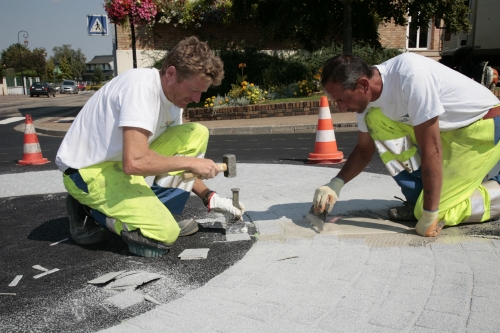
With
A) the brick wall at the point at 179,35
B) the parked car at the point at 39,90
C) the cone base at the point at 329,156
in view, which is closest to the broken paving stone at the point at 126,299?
the cone base at the point at 329,156

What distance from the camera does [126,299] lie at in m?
2.48

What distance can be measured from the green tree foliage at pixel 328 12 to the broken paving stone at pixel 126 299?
38.6ft

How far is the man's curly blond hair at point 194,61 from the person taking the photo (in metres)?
2.89

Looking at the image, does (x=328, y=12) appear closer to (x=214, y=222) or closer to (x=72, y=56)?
(x=214, y=222)

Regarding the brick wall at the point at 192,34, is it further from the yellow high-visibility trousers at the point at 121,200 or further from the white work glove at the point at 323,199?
the yellow high-visibility trousers at the point at 121,200

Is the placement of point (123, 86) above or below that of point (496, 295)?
above

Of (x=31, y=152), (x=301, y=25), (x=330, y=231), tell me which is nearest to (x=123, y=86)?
(x=330, y=231)

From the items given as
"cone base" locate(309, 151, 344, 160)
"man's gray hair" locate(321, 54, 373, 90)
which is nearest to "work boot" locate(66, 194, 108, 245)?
"man's gray hair" locate(321, 54, 373, 90)

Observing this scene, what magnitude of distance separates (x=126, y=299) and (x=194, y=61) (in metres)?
1.39

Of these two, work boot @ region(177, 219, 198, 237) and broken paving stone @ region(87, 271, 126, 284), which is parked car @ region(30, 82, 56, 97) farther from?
broken paving stone @ region(87, 271, 126, 284)

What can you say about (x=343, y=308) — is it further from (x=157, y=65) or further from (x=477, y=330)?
(x=157, y=65)

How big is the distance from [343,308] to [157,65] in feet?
55.7

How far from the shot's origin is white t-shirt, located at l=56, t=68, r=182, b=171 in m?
2.86

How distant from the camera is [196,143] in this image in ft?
11.5
